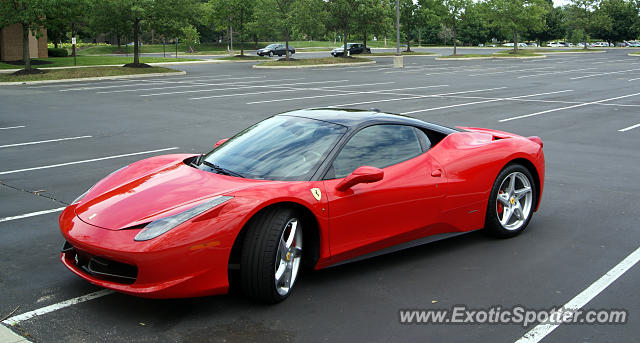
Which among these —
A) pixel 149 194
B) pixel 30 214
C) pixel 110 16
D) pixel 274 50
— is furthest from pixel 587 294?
pixel 274 50

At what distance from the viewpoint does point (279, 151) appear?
511cm

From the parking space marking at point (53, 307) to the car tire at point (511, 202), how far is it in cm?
342

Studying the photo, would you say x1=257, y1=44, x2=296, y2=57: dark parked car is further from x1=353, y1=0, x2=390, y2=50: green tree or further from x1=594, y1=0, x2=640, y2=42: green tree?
x1=594, y1=0, x2=640, y2=42: green tree

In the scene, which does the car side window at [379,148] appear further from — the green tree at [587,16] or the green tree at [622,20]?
the green tree at [622,20]

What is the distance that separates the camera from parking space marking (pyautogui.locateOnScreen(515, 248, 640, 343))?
4.07 metres

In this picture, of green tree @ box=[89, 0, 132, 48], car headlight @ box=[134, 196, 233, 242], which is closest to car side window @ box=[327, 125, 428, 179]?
car headlight @ box=[134, 196, 233, 242]

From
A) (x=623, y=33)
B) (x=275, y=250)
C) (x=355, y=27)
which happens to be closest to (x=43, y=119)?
(x=275, y=250)

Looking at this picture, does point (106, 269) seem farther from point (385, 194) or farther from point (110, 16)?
point (110, 16)

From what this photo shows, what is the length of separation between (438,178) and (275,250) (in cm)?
179

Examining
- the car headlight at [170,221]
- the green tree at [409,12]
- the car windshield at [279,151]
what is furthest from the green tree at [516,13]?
the car headlight at [170,221]

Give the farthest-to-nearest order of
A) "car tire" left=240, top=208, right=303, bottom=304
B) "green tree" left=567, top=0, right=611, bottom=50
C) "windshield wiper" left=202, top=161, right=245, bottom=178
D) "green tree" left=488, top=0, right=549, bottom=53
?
1. "green tree" left=567, top=0, right=611, bottom=50
2. "green tree" left=488, top=0, right=549, bottom=53
3. "windshield wiper" left=202, top=161, right=245, bottom=178
4. "car tire" left=240, top=208, right=303, bottom=304

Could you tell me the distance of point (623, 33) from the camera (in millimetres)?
98750

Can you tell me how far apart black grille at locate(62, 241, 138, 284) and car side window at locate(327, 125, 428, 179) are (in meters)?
1.60

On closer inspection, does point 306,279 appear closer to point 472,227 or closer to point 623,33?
point 472,227
